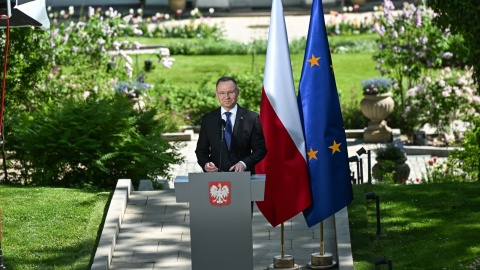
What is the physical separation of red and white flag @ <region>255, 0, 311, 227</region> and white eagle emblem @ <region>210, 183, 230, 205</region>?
1501mm

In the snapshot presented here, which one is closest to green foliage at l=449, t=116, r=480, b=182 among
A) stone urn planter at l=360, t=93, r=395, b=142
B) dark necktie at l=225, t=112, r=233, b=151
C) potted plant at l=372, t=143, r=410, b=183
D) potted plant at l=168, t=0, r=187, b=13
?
potted plant at l=372, t=143, r=410, b=183

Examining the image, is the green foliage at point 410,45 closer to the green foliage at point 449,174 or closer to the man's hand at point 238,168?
the green foliage at point 449,174

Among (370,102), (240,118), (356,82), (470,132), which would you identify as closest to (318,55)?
(240,118)

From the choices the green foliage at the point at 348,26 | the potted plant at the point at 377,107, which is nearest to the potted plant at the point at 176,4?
the green foliage at the point at 348,26

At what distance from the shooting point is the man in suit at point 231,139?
12062 millimetres

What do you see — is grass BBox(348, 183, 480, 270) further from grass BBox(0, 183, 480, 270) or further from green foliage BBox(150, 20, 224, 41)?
green foliage BBox(150, 20, 224, 41)

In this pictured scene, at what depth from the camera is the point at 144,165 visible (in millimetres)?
17312

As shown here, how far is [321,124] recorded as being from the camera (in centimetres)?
1281

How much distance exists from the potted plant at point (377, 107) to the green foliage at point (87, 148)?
674 centimetres

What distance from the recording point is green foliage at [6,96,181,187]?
56.3ft

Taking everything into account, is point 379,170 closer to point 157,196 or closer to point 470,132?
point 470,132

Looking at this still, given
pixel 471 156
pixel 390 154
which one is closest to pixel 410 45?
pixel 390 154

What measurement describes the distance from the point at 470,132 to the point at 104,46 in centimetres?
866

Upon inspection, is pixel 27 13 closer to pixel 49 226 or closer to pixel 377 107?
pixel 49 226
